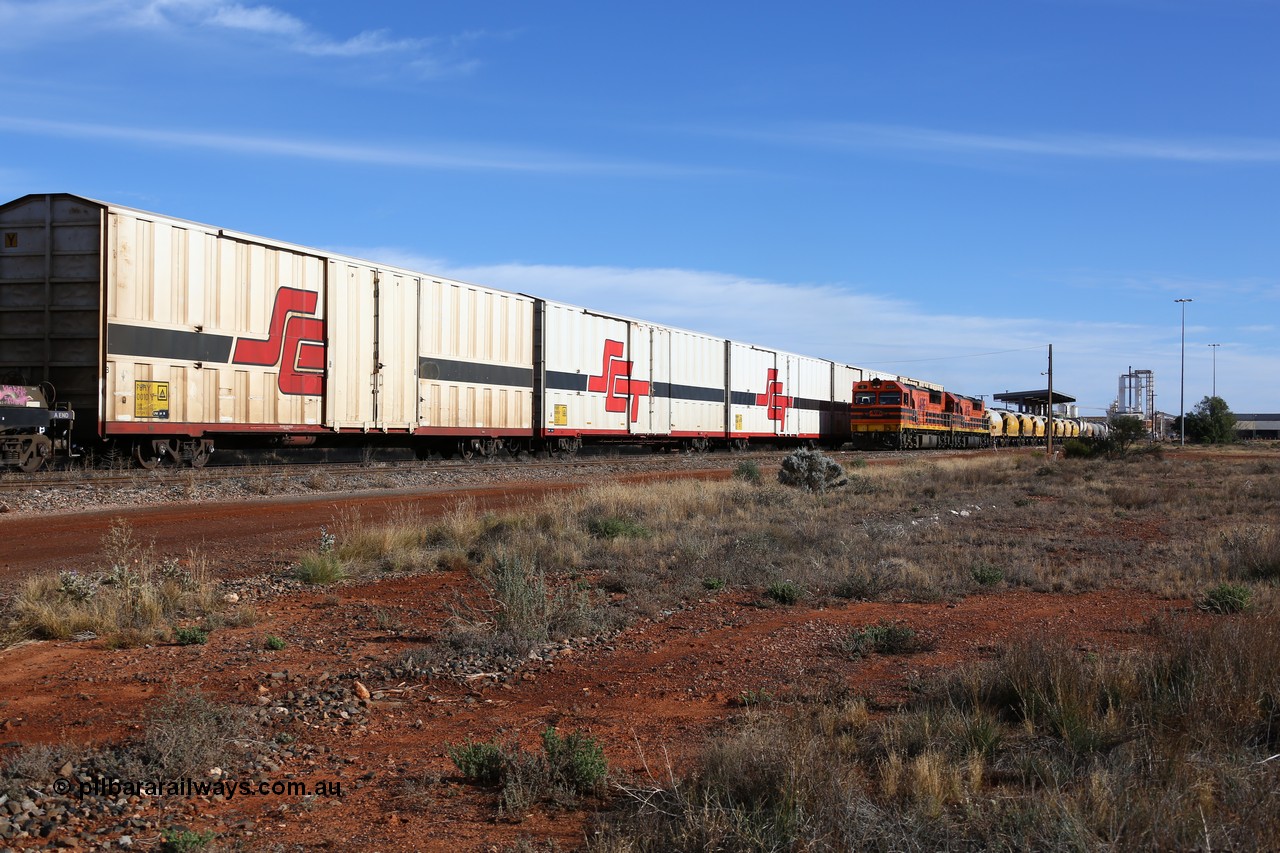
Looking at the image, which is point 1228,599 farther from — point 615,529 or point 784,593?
point 615,529

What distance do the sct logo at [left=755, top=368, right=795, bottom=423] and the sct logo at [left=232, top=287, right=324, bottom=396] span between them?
2469 cm

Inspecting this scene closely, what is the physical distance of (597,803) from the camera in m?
4.48

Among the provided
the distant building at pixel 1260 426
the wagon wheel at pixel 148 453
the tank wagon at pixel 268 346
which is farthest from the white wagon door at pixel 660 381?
the distant building at pixel 1260 426

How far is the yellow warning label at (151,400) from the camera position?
18.1 metres

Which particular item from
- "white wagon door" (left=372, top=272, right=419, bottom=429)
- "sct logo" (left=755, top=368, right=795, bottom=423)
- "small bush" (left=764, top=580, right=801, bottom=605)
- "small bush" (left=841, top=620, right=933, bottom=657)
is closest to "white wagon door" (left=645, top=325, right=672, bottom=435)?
"sct logo" (left=755, top=368, right=795, bottom=423)

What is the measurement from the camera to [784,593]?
9.70 metres

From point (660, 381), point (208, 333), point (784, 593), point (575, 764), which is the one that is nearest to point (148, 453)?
point (208, 333)

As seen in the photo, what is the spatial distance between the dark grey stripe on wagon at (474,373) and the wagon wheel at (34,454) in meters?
8.87

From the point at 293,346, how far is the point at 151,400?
11.8ft

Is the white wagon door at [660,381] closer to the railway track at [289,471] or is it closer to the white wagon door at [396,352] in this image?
the railway track at [289,471]

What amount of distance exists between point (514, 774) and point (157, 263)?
1706 cm

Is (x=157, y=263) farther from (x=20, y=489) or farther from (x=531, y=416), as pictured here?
(x=531, y=416)

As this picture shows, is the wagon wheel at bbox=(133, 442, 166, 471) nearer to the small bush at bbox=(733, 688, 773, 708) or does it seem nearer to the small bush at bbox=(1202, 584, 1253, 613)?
the small bush at bbox=(733, 688, 773, 708)

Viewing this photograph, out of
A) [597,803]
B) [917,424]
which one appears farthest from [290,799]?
A: [917,424]
